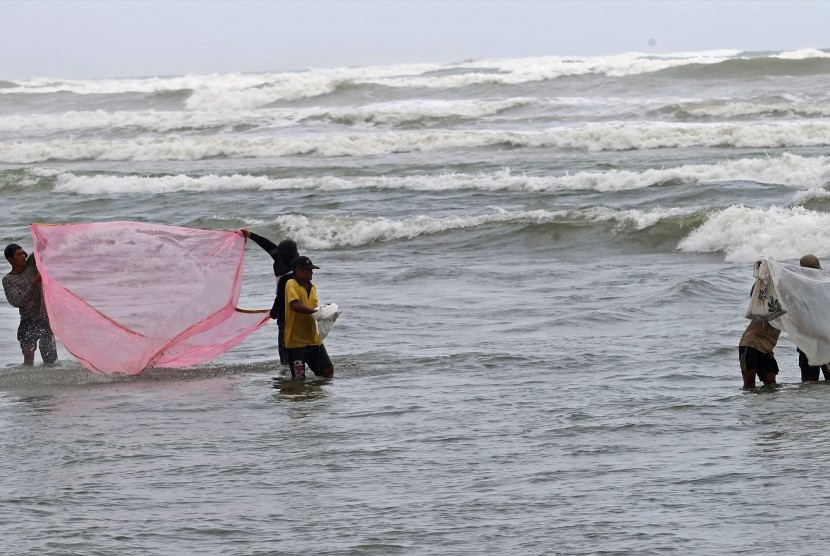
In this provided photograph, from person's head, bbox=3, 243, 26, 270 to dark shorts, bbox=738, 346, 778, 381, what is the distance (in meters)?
5.78

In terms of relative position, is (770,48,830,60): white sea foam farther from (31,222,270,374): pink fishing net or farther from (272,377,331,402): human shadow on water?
(272,377,331,402): human shadow on water

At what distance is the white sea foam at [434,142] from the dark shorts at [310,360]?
62.5ft

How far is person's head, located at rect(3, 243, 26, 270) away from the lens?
33.9ft

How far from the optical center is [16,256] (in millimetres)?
10391

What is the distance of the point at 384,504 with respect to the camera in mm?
6664

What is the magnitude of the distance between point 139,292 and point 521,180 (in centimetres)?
1272

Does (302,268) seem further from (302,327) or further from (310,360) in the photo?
(310,360)

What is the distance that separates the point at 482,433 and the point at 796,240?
899 cm

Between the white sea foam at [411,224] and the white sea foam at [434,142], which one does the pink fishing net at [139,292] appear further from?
the white sea foam at [434,142]

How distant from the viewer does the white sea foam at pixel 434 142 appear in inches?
1082

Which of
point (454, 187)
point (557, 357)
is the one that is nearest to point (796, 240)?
point (557, 357)

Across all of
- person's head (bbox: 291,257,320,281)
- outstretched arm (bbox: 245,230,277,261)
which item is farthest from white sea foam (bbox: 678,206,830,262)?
person's head (bbox: 291,257,320,281)

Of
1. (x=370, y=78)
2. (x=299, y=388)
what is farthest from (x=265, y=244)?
(x=370, y=78)

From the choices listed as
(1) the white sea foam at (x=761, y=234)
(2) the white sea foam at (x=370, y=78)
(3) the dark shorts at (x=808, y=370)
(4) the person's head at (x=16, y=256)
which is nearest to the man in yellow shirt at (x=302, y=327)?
(4) the person's head at (x=16, y=256)
